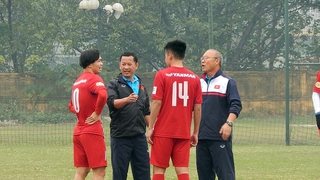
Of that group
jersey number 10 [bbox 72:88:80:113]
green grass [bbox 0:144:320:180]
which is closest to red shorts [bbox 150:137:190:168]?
jersey number 10 [bbox 72:88:80:113]

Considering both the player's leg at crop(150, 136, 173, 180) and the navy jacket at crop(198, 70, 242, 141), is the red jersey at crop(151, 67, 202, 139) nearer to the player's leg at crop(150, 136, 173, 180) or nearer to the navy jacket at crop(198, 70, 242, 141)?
the player's leg at crop(150, 136, 173, 180)

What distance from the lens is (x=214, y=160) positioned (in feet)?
28.0

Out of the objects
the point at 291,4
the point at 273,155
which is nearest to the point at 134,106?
the point at 273,155

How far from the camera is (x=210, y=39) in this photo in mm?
20531

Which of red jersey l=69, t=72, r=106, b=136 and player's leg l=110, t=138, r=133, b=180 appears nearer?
red jersey l=69, t=72, r=106, b=136

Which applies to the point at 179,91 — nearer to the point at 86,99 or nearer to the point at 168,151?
the point at 168,151

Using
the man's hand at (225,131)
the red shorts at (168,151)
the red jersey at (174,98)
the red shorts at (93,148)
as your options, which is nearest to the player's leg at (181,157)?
the red shorts at (168,151)

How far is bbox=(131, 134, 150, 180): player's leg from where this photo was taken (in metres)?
8.97

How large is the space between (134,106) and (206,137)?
3.21 feet

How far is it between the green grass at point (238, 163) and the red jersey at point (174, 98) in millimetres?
3523

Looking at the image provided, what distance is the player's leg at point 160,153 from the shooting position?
27.2 ft

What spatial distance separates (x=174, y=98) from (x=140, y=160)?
1154 millimetres

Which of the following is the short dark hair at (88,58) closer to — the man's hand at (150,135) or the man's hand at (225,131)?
the man's hand at (150,135)

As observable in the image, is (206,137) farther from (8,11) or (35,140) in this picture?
(8,11)
